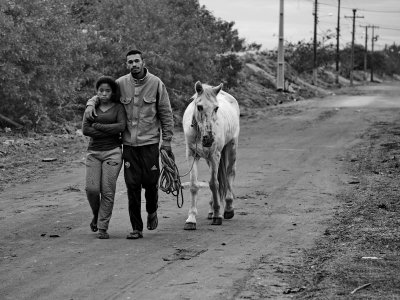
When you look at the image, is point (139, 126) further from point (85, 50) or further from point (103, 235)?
point (85, 50)

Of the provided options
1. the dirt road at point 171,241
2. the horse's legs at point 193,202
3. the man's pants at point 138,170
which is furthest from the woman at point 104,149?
the horse's legs at point 193,202

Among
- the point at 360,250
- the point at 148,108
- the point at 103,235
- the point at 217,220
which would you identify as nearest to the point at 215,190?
the point at 217,220

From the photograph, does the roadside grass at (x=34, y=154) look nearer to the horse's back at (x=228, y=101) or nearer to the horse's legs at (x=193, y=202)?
the horse's back at (x=228, y=101)

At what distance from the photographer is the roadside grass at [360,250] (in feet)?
23.0

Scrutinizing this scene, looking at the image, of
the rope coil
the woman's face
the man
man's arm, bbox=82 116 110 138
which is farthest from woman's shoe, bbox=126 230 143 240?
the woman's face

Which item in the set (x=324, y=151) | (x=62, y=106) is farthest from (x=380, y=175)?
(x=62, y=106)

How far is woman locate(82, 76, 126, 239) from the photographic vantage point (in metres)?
9.56

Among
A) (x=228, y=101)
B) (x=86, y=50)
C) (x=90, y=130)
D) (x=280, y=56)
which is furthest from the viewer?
(x=280, y=56)

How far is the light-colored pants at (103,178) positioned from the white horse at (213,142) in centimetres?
119

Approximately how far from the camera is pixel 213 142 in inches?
422

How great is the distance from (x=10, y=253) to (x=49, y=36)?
43.4 ft

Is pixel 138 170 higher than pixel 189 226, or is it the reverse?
pixel 138 170

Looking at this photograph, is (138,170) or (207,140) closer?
(138,170)

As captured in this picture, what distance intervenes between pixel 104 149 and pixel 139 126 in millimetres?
494
